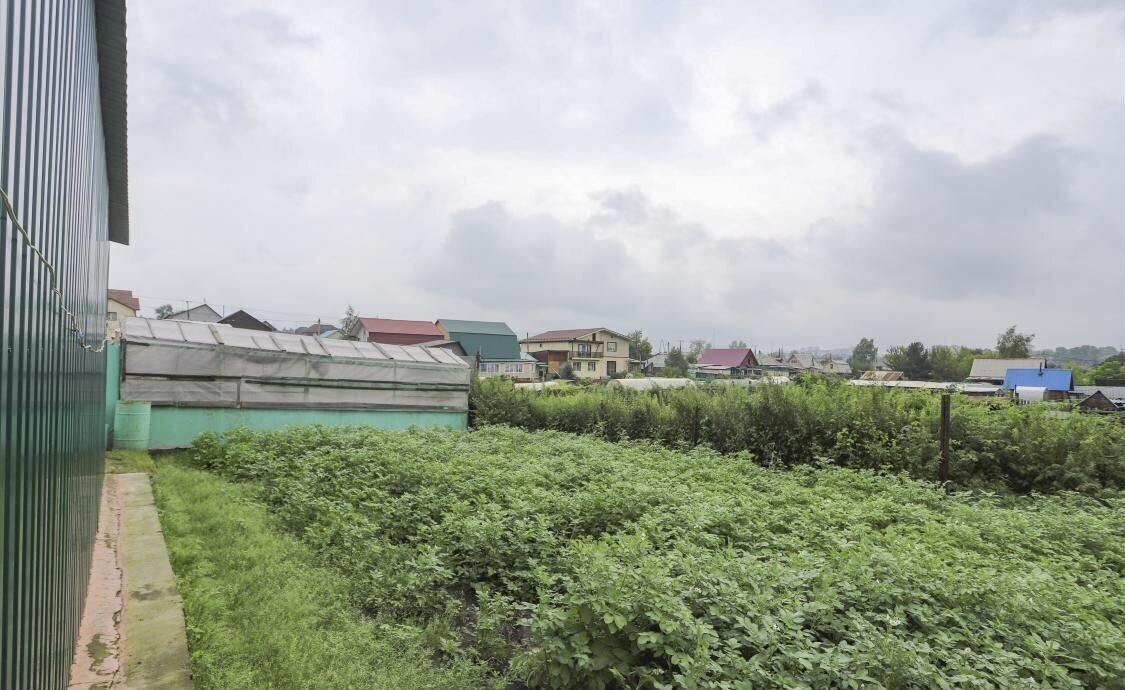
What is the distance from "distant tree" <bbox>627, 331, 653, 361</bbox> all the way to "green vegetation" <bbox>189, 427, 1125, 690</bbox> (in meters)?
51.1

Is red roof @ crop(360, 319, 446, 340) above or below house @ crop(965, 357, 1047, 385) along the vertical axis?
above

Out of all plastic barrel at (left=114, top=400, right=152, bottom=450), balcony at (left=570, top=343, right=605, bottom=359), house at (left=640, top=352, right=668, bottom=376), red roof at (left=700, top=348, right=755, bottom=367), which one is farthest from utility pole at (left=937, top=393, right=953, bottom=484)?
red roof at (left=700, top=348, right=755, bottom=367)

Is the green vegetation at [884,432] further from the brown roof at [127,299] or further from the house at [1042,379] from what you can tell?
the brown roof at [127,299]

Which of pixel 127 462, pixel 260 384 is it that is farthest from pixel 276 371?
pixel 127 462

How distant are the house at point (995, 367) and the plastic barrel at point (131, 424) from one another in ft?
129

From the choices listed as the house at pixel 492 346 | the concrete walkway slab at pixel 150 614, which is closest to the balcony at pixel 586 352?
the house at pixel 492 346

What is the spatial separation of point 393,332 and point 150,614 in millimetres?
41827

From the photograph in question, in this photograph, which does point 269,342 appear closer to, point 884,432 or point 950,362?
point 884,432

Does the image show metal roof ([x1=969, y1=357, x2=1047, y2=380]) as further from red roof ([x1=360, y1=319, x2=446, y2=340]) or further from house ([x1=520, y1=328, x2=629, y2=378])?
red roof ([x1=360, y1=319, x2=446, y2=340])

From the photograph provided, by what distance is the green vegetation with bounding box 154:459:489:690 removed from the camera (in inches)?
Result: 113

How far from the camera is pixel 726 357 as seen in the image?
53.0m

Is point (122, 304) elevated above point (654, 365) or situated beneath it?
elevated above

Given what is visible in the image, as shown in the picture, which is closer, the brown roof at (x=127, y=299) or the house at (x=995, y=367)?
the house at (x=995, y=367)

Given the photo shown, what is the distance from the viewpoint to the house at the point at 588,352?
1900 inches
